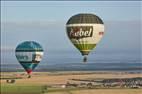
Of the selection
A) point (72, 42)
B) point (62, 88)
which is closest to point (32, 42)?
point (62, 88)

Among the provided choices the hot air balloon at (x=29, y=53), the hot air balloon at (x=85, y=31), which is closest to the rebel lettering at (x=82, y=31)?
the hot air balloon at (x=85, y=31)

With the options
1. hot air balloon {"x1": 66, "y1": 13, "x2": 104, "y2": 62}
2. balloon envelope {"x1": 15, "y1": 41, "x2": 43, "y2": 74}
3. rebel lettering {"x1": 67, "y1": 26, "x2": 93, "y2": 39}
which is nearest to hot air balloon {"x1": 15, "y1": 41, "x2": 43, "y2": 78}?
balloon envelope {"x1": 15, "y1": 41, "x2": 43, "y2": 74}

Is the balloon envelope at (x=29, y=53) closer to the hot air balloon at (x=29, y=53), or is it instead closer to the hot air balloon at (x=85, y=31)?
the hot air balloon at (x=29, y=53)

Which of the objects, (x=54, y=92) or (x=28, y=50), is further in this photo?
(x=28, y=50)

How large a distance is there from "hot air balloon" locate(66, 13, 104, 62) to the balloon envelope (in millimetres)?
12641

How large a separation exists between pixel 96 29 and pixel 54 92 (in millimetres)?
8704

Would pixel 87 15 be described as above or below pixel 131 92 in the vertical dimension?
above

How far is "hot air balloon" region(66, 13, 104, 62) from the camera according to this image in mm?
54125

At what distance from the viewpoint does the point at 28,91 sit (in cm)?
6066

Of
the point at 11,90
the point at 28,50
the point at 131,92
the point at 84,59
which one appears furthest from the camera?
the point at 28,50

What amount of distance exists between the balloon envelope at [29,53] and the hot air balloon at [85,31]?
12641 mm

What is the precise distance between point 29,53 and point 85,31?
14.0m

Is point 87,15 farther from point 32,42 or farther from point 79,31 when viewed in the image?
point 32,42

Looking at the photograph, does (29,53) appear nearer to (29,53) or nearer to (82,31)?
(29,53)
